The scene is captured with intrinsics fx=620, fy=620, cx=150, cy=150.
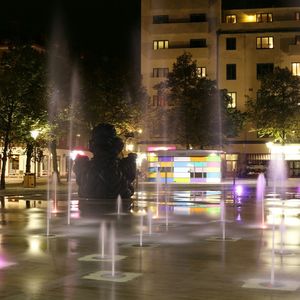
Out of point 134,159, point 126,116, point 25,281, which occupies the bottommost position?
point 25,281

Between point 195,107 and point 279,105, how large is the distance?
357 inches

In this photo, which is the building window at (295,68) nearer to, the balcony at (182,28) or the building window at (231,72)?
the building window at (231,72)

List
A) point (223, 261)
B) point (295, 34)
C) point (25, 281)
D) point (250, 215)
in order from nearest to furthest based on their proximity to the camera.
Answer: point (25, 281)
point (223, 261)
point (250, 215)
point (295, 34)

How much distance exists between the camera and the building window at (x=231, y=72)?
235 ft

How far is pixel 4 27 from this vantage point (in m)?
85.6

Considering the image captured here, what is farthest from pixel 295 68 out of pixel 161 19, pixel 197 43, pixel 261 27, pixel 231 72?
pixel 161 19

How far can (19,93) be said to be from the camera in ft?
136

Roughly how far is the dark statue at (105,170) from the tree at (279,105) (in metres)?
34.1

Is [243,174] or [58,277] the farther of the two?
[243,174]

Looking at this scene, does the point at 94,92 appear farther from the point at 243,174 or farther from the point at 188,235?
the point at 188,235

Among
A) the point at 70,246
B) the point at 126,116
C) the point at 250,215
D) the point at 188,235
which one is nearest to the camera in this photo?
the point at 70,246

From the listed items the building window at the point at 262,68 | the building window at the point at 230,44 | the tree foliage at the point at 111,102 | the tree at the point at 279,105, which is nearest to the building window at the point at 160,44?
the building window at the point at 230,44

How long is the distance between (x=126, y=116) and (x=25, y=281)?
45.0 metres

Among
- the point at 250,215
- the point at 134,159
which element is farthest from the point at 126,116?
the point at 250,215
